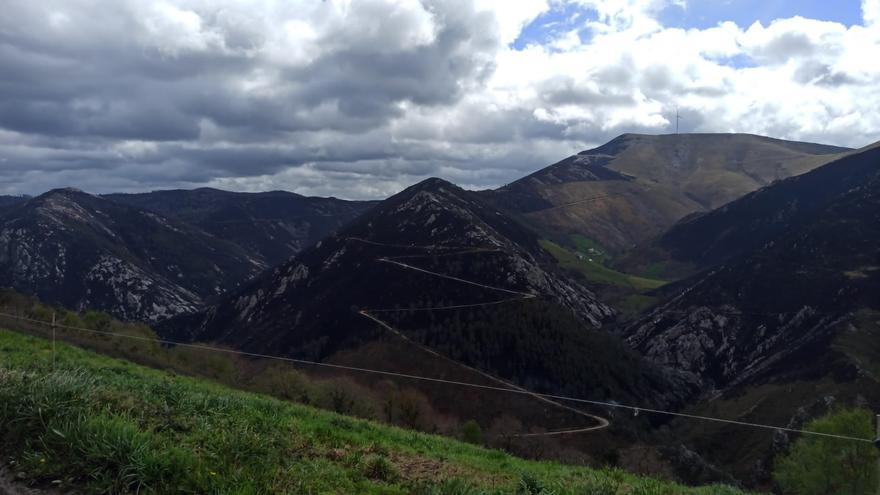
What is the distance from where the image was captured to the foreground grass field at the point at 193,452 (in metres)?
10.3

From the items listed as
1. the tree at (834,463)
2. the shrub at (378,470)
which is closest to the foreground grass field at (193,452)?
the shrub at (378,470)

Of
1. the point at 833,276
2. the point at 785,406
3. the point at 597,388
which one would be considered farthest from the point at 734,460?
the point at 833,276

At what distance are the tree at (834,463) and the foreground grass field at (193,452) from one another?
54524 millimetres

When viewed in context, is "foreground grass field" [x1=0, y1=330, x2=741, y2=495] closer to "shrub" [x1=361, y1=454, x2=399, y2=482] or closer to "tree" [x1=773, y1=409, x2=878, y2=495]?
"shrub" [x1=361, y1=454, x2=399, y2=482]

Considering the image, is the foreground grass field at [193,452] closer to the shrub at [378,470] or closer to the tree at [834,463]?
the shrub at [378,470]

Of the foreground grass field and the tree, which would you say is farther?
the tree

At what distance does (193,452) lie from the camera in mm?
10961

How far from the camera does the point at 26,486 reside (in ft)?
34.0

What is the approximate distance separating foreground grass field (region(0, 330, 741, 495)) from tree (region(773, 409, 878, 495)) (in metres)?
54.5

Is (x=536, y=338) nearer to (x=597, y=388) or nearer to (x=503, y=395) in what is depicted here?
(x=597, y=388)

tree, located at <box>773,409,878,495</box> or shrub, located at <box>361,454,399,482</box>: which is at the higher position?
shrub, located at <box>361,454,399,482</box>

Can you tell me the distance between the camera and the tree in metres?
57.5

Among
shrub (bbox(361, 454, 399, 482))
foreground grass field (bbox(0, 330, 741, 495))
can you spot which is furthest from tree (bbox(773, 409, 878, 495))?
shrub (bbox(361, 454, 399, 482))

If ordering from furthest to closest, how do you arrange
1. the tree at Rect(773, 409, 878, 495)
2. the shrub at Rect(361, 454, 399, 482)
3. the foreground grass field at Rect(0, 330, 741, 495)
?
the tree at Rect(773, 409, 878, 495) < the shrub at Rect(361, 454, 399, 482) < the foreground grass field at Rect(0, 330, 741, 495)
